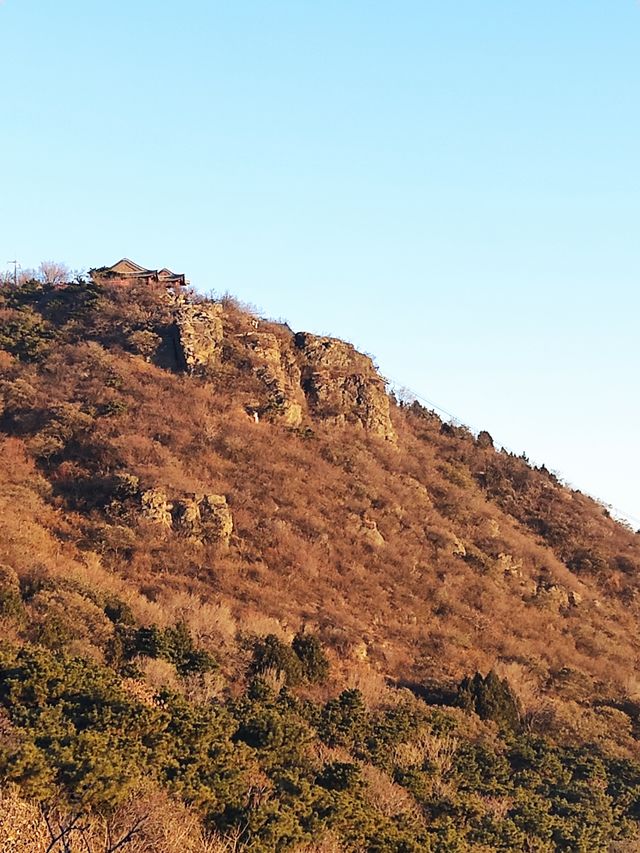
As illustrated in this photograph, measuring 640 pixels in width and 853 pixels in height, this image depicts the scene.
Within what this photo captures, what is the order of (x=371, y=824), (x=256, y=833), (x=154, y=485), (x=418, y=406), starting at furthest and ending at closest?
(x=418, y=406)
(x=154, y=485)
(x=371, y=824)
(x=256, y=833)

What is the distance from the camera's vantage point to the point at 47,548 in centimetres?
2995

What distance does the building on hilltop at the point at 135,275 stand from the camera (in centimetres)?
5528

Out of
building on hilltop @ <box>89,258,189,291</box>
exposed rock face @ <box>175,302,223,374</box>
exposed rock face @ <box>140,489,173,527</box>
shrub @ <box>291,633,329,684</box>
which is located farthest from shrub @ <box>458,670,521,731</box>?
building on hilltop @ <box>89,258,189,291</box>

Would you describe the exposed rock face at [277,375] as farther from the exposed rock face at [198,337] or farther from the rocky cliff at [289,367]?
the exposed rock face at [198,337]

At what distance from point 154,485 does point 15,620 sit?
42.7ft

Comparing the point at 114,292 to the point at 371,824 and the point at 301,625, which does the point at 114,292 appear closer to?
the point at 301,625

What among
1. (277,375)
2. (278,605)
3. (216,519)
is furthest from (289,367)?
(278,605)

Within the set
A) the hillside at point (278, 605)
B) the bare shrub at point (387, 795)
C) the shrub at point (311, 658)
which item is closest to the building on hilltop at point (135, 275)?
the hillside at point (278, 605)

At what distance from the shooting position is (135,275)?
56.7 metres

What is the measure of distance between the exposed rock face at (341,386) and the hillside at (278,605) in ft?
0.50

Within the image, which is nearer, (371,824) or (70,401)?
(371,824)

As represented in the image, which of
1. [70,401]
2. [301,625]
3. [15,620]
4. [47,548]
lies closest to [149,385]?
[70,401]

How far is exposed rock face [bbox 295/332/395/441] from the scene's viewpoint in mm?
47344

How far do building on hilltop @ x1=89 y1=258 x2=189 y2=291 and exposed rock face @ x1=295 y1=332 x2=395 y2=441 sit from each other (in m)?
9.71
